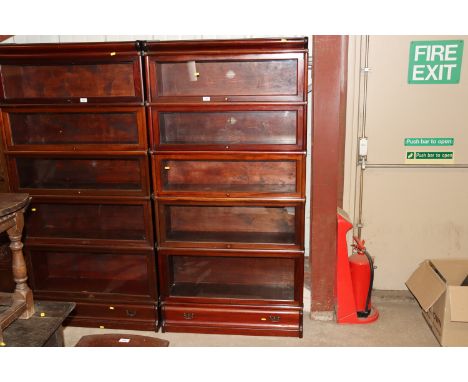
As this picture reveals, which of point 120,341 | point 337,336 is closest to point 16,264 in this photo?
point 120,341

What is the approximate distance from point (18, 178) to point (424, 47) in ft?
10.1

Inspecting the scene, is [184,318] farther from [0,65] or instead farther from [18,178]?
[0,65]

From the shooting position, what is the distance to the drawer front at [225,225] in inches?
117

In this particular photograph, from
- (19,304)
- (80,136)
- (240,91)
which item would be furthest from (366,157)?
(19,304)

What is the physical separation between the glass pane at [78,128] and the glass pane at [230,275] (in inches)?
41.3

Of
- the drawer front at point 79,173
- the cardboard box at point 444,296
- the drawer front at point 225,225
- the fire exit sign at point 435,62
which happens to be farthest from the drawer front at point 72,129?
the cardboard box at point 444,296

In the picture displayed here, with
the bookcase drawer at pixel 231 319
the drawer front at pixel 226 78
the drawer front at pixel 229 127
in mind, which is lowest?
the bookcase drawer at pixel 231 319

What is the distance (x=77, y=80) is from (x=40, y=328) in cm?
193

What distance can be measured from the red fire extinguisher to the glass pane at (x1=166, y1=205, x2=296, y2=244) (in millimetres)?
506

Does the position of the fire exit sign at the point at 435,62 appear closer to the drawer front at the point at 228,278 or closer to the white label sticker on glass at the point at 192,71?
the white label sticker on glass at the point at 192,71

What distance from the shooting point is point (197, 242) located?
298 centimetres

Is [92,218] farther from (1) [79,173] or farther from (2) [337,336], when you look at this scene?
(2) [337,336]

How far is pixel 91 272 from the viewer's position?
3.42 meters

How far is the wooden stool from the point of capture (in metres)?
1.64
